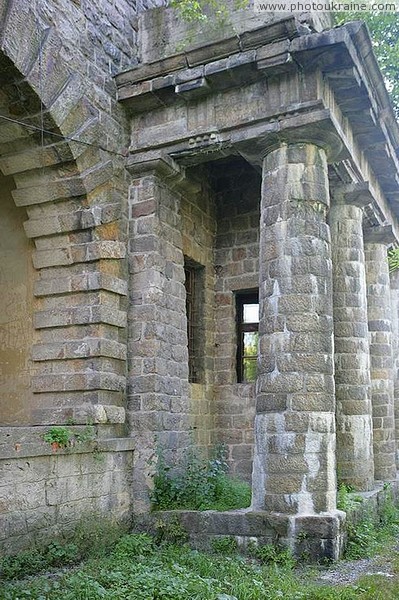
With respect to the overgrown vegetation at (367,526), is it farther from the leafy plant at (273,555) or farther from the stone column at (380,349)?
the stone column at (380,349)

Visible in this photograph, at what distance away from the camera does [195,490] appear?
299 inches

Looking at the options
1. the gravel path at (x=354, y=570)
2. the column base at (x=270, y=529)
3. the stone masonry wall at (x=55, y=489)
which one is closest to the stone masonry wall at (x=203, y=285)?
the stone masonry wall at (x=55, y=489)

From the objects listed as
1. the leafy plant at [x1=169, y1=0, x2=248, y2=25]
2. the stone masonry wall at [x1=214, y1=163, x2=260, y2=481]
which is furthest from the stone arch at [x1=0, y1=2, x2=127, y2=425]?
the stone masonry wall at [x1=214, y1=163, x2=260, y2=481]

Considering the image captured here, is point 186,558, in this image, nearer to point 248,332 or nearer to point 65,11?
point 248,332

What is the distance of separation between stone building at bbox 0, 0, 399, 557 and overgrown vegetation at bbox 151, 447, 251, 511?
168 millimetres

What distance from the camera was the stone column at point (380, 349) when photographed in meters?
A: 10.2

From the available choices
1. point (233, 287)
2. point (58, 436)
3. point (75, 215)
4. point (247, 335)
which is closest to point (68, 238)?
point (75, 215)

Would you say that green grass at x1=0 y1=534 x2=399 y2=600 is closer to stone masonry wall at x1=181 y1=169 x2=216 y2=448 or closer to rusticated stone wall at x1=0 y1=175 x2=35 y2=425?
rusticated stone wall at x1=0 y1=175 x2=35 y2=425

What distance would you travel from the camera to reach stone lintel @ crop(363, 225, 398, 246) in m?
10.8

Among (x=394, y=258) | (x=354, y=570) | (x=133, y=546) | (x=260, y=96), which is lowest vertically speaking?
(x=354, y=570)

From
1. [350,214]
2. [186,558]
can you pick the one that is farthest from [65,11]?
[186,558]

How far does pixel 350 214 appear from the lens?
30.3ft

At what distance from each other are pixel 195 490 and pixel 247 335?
10.5 feet

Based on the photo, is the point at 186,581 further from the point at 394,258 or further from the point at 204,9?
the point at 394,258
